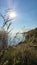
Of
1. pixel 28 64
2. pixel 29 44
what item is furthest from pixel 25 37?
pixel 28 64

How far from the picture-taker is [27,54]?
6.19 metres

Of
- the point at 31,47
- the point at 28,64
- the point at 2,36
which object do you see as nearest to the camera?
the point at 28,64

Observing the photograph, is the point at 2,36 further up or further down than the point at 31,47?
further up

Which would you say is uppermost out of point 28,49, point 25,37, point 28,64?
point 25,37

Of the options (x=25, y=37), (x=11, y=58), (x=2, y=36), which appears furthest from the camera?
(x=2, y=36)

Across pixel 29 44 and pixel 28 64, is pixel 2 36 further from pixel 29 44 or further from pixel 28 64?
pixel 28 64

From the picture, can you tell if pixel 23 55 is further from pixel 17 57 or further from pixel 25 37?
pixel 25 37

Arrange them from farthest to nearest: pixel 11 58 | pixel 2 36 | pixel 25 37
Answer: pixel 2 36 < pixel 25 37 < pixel 11 58

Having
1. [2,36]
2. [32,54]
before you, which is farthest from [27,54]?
[2,36]

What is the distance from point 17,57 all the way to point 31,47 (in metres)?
0.81

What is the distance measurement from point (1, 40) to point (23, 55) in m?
3.15

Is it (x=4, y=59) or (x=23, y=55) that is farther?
(x=4, y=59)

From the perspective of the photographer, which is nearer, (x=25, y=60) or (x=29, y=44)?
(x=25, y=60)

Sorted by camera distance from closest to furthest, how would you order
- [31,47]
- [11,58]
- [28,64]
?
[28,64] → [11,58] → [31,47]
